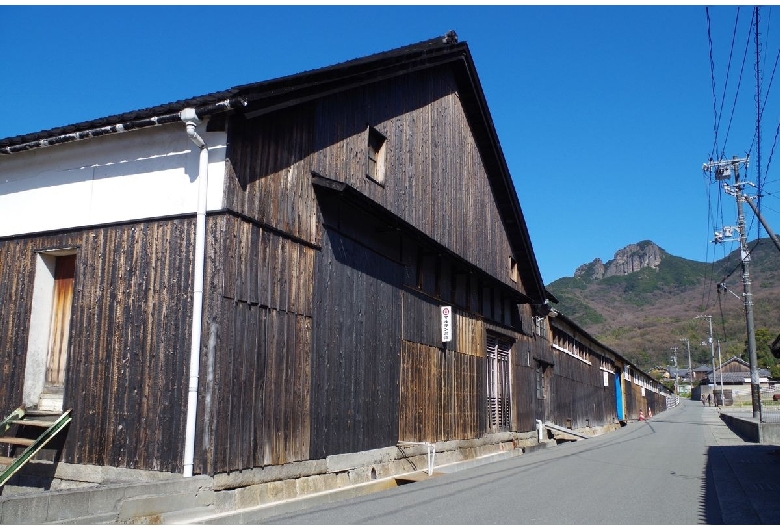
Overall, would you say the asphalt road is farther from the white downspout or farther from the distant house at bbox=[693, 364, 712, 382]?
the distant house at bbox=[693, 364, 712, 382]

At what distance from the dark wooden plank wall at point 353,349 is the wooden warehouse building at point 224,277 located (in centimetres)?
4

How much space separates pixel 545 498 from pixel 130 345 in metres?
6.95

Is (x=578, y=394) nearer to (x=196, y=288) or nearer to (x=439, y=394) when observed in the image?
(x=439, y=394)

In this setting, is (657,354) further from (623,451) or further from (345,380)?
(345,380)

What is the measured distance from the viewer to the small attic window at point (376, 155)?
1378 cm

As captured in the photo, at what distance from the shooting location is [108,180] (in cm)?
981

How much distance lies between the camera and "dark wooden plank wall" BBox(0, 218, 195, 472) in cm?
867

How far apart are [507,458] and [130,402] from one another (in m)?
13.5

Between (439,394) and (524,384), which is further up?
(524,384)

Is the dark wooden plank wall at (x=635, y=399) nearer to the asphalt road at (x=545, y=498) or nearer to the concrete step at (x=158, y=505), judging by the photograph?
the asphalt road at (x=545, y=498)

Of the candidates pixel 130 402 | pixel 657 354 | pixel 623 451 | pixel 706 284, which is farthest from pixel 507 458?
pixel 706 284

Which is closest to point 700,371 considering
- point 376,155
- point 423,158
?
point 423,158

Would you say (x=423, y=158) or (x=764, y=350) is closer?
(x=423, y=158)

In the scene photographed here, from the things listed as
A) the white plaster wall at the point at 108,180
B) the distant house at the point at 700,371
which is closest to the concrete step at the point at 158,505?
the white plaster wall at the point at 108,180
